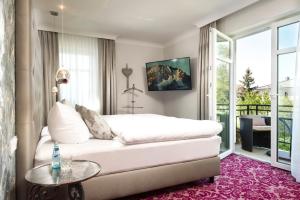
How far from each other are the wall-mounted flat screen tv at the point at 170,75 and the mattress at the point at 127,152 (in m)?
2.37

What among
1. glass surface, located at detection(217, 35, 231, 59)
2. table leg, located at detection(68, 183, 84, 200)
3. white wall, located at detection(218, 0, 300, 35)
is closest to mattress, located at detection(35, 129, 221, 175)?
table leg, located at detection(68, 183, 84, 200)

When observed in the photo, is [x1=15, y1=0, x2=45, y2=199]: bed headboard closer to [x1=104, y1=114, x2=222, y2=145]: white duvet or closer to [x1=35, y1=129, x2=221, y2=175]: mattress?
[x1=35, y1=129, x2=221, y2=175]: mattress

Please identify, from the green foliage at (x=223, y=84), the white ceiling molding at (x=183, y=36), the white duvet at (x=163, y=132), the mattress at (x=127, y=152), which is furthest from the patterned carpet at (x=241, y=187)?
the white ceiling molding at (x=183, y=36)

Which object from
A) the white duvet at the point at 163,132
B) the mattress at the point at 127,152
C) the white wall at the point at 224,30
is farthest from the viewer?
the white wall at the point at 224,30

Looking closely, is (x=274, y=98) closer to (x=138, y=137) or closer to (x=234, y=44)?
(x=234, y=44)

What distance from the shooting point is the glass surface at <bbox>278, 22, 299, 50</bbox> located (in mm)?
3050

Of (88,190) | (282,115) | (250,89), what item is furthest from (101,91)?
(250,89)

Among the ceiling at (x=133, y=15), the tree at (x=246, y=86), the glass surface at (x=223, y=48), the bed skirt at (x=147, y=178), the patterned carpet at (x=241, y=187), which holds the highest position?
the ceiling at (x=133, y=15)

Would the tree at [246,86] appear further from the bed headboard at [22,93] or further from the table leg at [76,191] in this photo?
the bed headboard at [22,93]

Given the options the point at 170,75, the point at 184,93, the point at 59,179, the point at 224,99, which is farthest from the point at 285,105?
the point at 59,179

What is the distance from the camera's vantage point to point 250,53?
609 centimetres

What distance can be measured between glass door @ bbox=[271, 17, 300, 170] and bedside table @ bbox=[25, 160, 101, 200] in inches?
116

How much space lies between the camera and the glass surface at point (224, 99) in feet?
12.4

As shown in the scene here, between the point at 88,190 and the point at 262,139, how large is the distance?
4160mm
